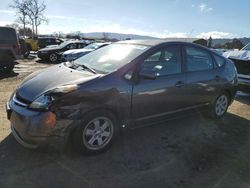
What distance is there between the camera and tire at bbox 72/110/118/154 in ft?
12.5

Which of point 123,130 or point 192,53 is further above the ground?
point 192,53

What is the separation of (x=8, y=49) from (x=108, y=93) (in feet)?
30.0

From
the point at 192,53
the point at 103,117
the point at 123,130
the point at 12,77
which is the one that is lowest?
the point at 12,77

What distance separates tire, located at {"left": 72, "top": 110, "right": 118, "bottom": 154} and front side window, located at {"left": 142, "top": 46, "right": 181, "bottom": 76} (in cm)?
103

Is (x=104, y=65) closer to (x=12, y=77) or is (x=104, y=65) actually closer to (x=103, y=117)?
(x=103, y=117)

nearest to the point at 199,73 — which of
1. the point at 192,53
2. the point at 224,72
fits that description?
the point at 192,53

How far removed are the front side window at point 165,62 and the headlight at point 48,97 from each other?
1.31 metres

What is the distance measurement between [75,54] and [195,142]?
11.6 metres

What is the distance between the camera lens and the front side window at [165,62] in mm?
4579

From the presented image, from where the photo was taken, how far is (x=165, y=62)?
190 inches

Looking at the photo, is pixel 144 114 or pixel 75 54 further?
pixel 75 54

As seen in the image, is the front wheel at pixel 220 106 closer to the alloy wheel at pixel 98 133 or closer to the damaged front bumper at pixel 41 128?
the alloy wheel at pixel 98 133

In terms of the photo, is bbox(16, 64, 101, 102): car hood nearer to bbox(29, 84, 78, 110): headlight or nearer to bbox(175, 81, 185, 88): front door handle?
bbox(29, 84, 78, 110): headlight

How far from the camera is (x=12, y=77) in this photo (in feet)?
34.4
